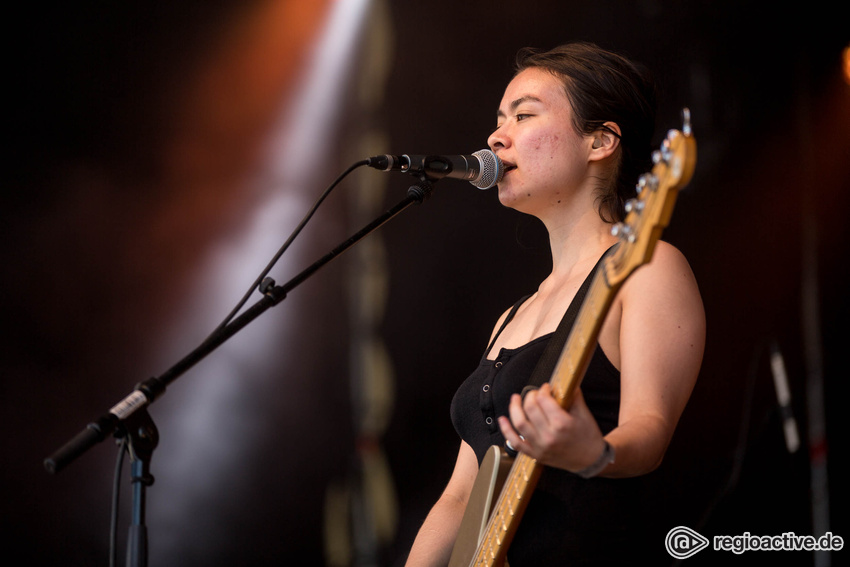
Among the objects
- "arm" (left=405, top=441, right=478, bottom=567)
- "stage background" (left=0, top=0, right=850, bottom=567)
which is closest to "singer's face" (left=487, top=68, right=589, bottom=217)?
"arm" (left=405, top=441, right=478, bottom=567)

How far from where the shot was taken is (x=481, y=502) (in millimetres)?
1396

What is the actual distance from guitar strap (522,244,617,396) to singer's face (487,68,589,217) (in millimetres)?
274

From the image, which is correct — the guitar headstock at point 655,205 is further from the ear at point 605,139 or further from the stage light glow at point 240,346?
the stage light glow at point 240,346

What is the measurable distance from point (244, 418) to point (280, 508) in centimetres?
34

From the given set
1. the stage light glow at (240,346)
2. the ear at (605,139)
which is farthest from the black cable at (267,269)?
the stage light glow at (240,346)

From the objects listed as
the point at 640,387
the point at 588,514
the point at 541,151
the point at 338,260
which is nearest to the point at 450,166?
the point at 541,151

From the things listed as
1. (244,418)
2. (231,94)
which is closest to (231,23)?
(231,94)

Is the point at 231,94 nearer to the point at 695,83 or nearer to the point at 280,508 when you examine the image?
the point at 280,508

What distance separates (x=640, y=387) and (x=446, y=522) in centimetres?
66

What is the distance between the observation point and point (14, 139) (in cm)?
258

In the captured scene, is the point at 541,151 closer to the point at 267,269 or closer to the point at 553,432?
the point at 267,269

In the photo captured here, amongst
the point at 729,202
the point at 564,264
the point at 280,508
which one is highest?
the point at 729,202

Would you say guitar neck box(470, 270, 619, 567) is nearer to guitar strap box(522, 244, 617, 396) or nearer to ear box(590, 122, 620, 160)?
guitar strap box(522, 244, 617, 396)

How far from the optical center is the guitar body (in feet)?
4.48
